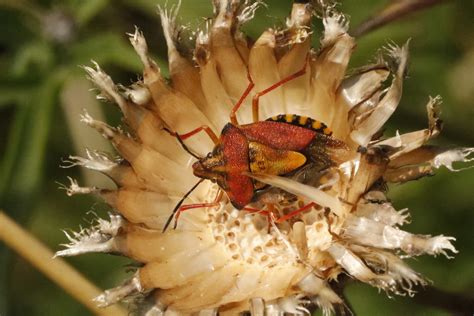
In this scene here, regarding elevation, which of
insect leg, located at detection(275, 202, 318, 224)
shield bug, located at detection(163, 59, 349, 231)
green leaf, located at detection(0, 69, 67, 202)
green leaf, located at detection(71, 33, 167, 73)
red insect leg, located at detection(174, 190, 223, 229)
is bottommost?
insect leg, located at detection(275, 202, 318, 224)

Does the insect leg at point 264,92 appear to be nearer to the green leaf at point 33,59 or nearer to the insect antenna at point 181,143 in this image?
the insect antenna at point 181,143

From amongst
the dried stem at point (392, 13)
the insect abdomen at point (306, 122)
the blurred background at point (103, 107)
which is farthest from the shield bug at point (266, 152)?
the blurred background at point (103, 107)

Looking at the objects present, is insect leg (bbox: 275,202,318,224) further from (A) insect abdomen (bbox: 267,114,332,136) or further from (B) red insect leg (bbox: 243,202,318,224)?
(A) insect abdomen (bbox: 267,114,332,136)

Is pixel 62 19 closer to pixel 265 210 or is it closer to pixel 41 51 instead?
pixel 41 51

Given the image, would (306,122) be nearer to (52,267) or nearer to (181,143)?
(181,143)

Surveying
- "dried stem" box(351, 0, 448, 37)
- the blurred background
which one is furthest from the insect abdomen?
the blurred background

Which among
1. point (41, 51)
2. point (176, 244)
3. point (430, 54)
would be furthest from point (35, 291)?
point (430, 54)
